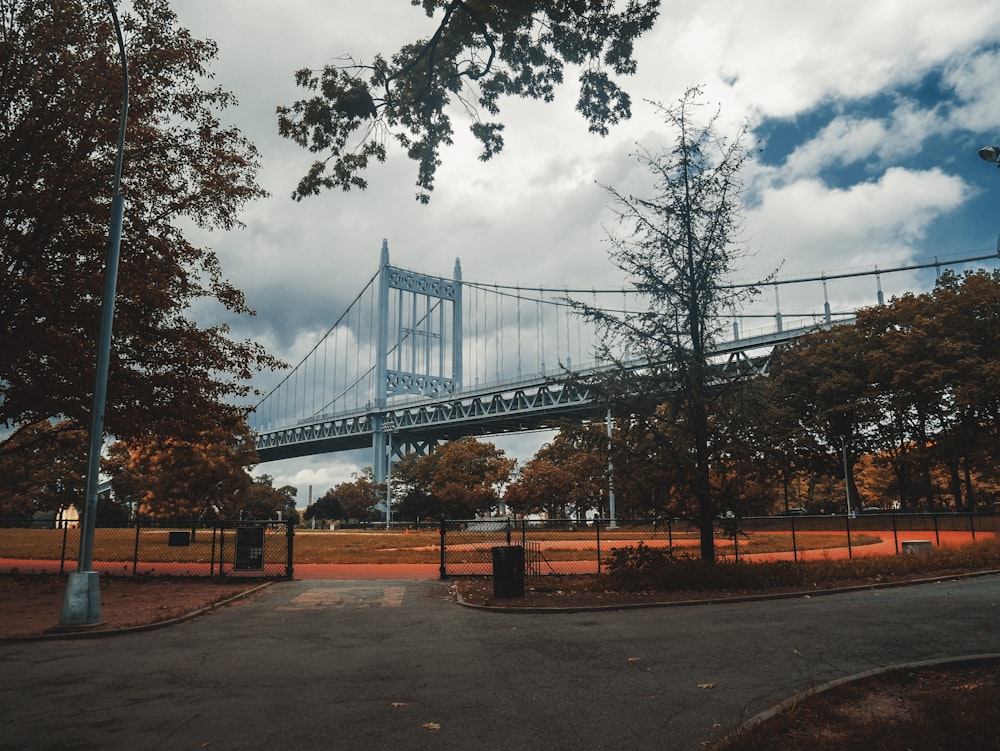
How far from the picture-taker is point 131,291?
15.4 m

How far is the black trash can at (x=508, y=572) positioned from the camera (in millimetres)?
13680

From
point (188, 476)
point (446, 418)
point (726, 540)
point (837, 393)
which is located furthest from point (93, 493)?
point (446, 418)

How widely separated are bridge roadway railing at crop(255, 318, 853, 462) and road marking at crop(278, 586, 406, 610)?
5112cm

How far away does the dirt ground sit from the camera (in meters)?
11.2

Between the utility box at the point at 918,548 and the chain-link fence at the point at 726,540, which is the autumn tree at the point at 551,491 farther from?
the utility box at the point at 918,548

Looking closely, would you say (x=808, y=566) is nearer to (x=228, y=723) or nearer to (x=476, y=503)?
(x=228, y=723)

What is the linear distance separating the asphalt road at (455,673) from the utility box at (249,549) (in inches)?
230

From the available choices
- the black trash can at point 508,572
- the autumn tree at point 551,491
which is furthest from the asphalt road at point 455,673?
the autumn tree at point 551,491

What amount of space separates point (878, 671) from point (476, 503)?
7103 centimetres

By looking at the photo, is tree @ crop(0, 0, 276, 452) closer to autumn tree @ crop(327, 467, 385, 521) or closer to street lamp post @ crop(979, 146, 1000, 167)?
street lamp post @ crop(979, 146, 1000, 167)

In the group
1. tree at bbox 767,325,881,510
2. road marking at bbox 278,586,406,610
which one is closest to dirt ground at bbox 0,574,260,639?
road marking at bbox 278,586,406,610

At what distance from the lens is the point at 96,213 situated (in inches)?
608

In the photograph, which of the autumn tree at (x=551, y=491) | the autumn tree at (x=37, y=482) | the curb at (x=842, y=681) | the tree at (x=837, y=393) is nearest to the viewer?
the curb at (x=842, y=681)

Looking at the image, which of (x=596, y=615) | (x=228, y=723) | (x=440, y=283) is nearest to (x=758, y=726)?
(x=228, y=723)
